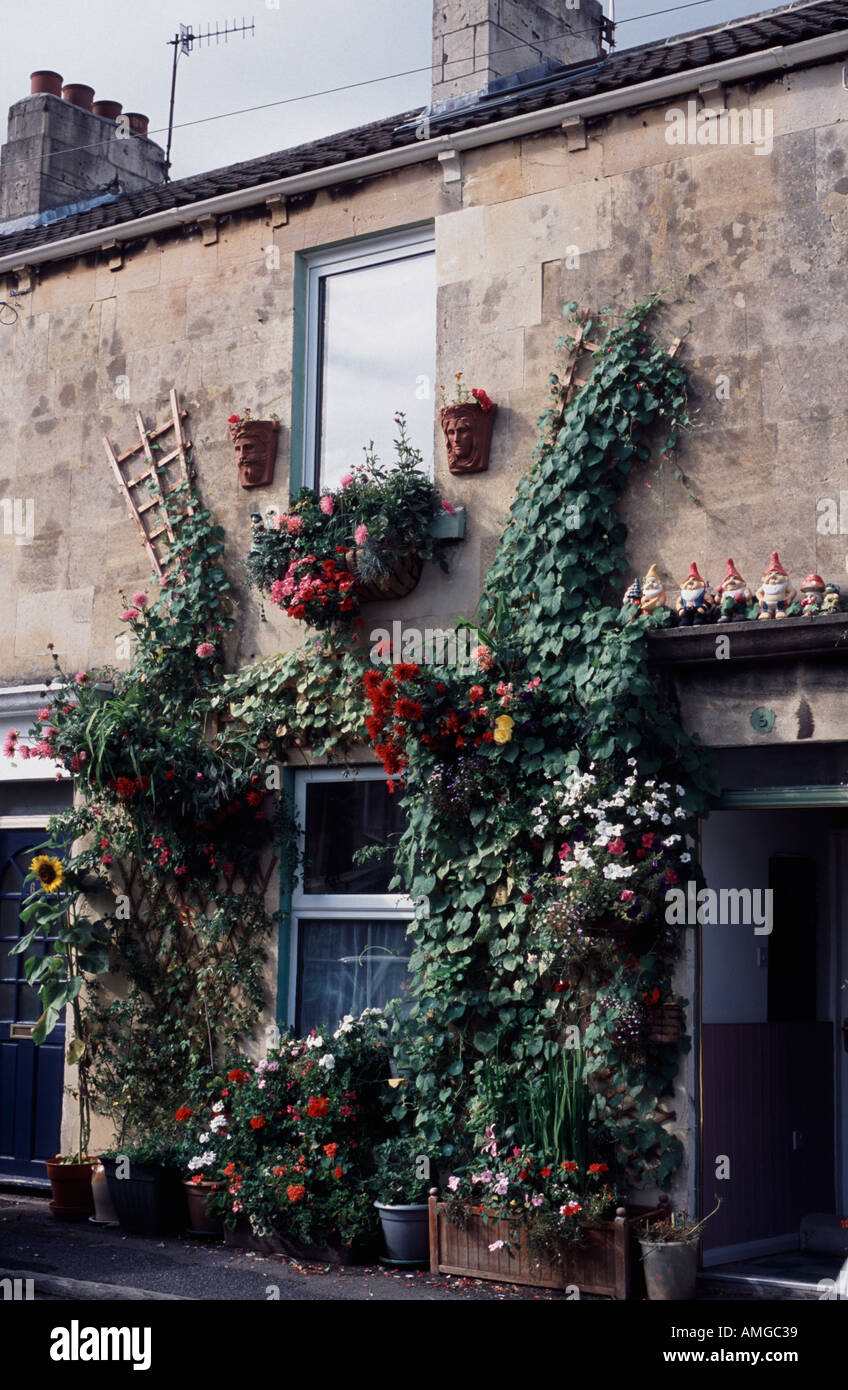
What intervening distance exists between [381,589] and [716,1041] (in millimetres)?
3004

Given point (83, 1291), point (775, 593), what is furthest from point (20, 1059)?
point (775, 593)

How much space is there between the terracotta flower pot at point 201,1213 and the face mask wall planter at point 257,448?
4.07m

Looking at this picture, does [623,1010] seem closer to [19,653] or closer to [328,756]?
[328,756]

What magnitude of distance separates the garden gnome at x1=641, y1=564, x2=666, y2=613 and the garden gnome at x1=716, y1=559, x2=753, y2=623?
13.4 inches

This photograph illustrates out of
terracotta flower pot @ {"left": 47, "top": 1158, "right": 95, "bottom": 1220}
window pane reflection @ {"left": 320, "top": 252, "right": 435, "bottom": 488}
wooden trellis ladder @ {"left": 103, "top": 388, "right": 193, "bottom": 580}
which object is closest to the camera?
window pane reflection @ {"left": 320, "top": 252, "right": 435, "bottom": 488}

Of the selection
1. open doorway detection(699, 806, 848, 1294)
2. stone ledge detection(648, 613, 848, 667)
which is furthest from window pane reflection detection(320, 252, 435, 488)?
open doorway detection(699, 806, 848, 1294)

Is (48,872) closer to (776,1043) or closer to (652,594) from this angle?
(652,594)

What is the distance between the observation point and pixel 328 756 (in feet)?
29.6

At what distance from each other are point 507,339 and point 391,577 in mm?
1461

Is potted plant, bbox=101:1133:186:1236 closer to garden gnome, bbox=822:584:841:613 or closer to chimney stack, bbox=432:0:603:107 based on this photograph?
garden gnome, bbox=822:584:841:613

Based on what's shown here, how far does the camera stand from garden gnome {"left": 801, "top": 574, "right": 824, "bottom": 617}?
7.20 meters

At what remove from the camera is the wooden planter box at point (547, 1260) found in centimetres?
707

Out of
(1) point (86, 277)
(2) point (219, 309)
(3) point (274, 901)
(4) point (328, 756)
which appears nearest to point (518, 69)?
(2) point (219, 309)

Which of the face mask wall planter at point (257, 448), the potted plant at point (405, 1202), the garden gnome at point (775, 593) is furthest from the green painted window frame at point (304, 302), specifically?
the potted plant at point (405, 1202)
